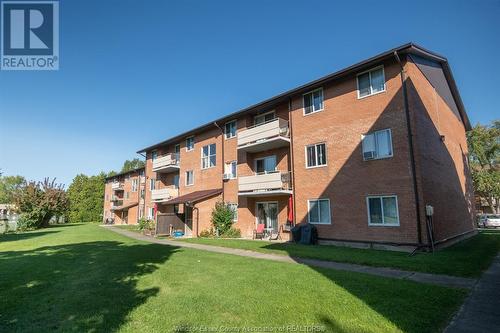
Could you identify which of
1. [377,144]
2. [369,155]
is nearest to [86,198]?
A: [369,155]

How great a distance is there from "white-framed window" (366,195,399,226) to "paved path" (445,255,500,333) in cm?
608

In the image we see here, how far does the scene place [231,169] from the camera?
24406mm

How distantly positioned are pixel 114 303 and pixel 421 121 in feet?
51.2

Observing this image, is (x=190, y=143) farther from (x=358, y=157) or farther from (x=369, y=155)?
(x=369, y=155)

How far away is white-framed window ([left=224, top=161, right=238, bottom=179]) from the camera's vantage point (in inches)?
945

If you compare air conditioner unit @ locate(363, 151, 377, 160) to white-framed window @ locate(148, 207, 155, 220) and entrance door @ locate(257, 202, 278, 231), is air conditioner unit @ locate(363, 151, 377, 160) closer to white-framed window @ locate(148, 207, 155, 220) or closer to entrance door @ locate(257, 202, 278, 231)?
entrance door @ locate(257, 202, 278, 231)

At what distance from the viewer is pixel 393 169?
567 inches

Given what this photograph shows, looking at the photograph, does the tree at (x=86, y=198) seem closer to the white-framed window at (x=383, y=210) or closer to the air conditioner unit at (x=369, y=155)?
the air conditioner unit at (x=369, y=155)

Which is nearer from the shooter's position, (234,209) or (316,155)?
(316,155)

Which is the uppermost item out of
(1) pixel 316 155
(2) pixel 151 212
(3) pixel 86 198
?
(1) pixel 316 155

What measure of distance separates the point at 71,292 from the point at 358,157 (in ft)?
45.4

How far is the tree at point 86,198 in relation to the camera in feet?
210

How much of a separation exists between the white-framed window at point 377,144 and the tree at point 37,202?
38.6 meters

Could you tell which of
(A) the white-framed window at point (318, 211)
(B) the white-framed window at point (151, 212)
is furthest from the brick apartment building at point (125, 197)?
(A) the white-framed window at point (318, 211)
